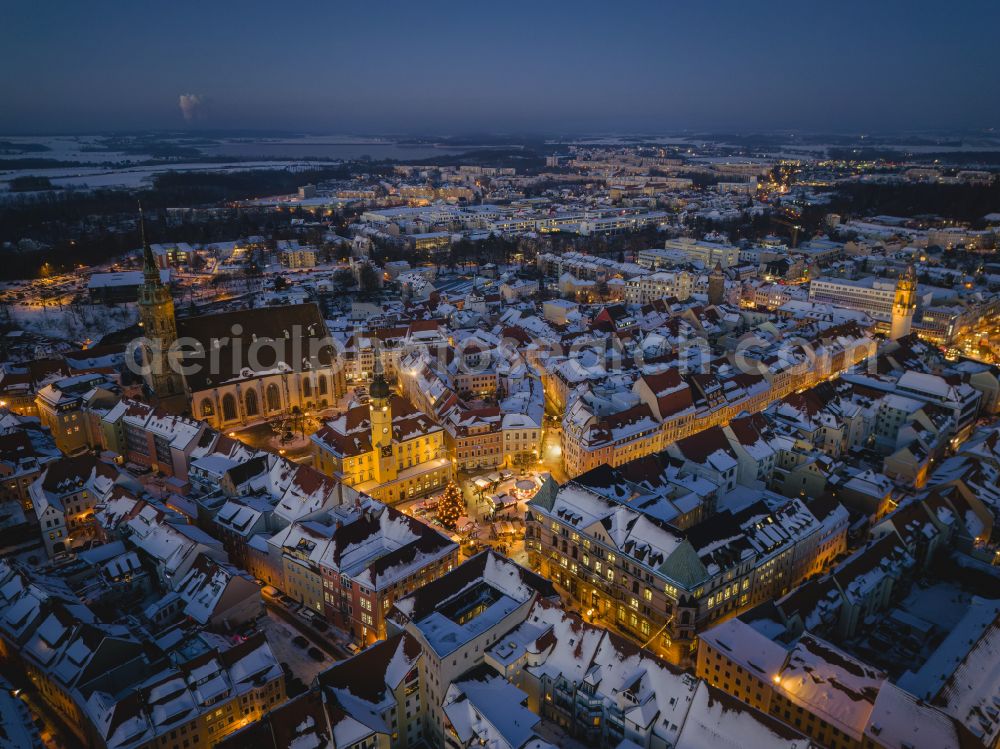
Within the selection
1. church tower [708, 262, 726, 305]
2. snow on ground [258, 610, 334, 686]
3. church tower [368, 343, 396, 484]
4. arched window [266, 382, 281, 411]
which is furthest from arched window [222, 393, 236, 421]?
church tower [708, 262, 726, 305]

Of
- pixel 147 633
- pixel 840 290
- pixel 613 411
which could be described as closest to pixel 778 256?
pixel 840 290

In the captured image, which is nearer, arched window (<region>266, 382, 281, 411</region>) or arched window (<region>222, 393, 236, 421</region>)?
arched window (<region>222, 393, 236, 421</region>)

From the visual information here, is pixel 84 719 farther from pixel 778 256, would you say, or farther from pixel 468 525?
pixel 778 256

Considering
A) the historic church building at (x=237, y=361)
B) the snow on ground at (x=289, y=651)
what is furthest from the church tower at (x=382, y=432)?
the historic church building at (x=237, y=361)

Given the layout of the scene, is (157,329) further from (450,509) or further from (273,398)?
(450,509)

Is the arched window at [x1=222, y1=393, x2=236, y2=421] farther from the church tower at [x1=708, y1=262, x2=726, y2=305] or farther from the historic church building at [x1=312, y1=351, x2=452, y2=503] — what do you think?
the church tower at [x1=708, y1=262, x2=726, y2=305]

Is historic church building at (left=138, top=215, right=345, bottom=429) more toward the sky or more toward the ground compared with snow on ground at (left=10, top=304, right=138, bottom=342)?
more toward the sky
